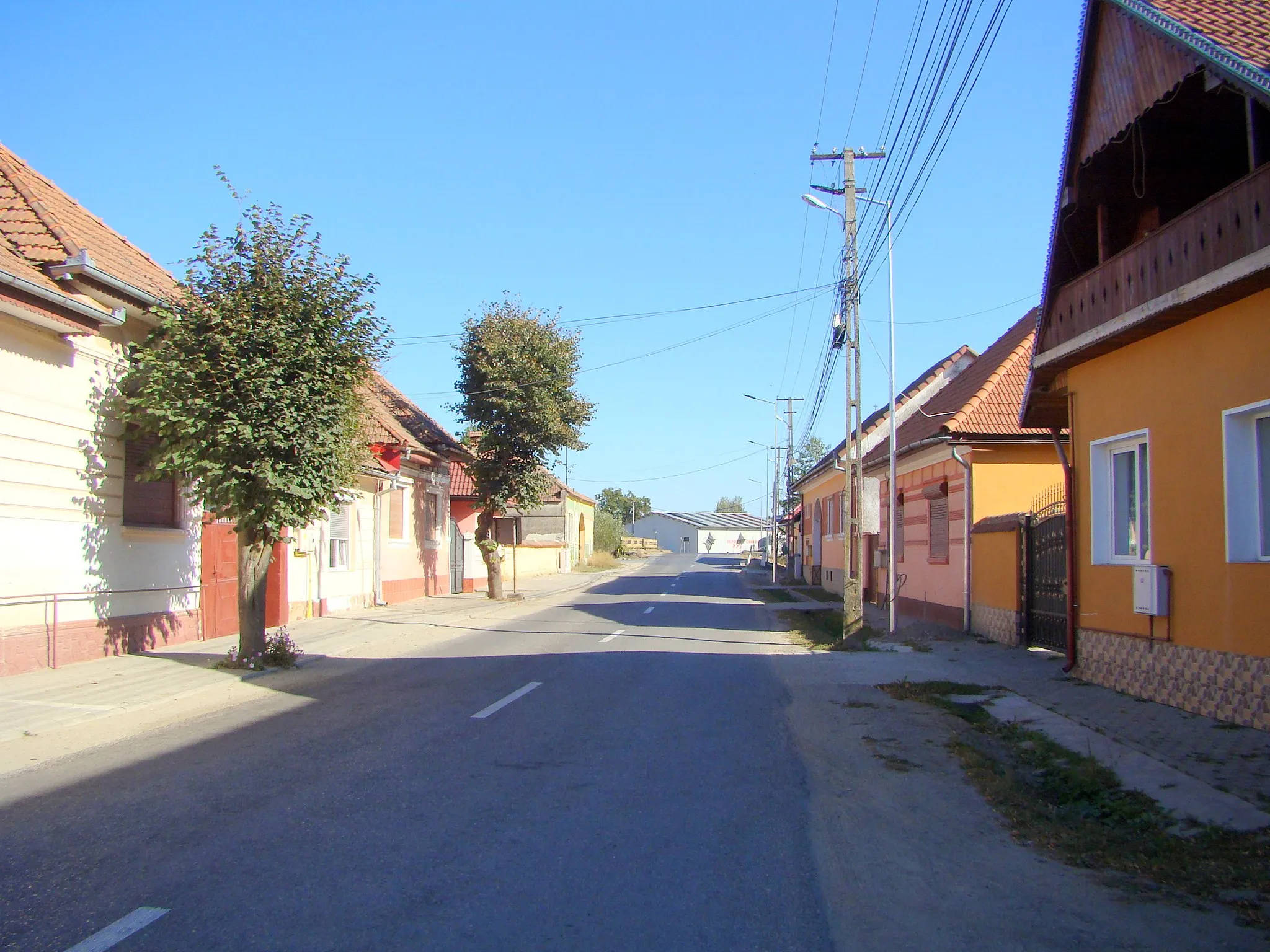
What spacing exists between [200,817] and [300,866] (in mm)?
1254

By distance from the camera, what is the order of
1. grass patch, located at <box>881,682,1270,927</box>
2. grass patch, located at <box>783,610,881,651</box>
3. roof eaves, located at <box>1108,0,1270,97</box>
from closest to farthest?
1. grass patch, located at <box>881,682,1270,927</box>
2. roof eaves, located at <box>1108,0,1270,97</box>
3. grass patch, located at <box>783,610,881,651</box>

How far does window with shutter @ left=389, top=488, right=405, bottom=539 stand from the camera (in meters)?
24.6

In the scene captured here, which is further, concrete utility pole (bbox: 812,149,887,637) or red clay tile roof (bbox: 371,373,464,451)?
red clay tile roof (bbox: 371,373,464,451)

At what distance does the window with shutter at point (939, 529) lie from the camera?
18.5 metres

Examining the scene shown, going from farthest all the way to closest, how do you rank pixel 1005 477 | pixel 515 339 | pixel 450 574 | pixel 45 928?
pixel 450 574 < pixel 515 339 < pixel 1005 477 < pixel 45 928

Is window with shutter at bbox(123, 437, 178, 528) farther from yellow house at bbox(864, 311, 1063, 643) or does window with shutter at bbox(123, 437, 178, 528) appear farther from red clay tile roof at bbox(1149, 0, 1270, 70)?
yellow house at bbox(864, 311, 1063, 643)

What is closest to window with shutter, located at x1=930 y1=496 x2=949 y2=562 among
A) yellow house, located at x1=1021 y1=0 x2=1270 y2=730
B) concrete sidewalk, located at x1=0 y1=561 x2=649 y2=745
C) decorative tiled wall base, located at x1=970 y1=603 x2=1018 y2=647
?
decorative tiled wall base, located at x1=970 y1=603 x2=1018 y2=647

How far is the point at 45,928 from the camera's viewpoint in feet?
13.1

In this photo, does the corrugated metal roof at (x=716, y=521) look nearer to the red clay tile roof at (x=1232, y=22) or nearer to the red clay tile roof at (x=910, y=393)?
the red clay tile roof at (x=910, y=393)

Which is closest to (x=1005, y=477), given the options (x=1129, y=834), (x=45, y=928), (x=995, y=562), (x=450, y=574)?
(x=995, y=562)

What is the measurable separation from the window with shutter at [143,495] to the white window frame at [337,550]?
19.3 ft

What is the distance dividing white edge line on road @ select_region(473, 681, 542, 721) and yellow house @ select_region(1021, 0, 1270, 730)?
6.55 m

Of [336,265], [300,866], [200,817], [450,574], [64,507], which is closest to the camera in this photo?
[300,866]

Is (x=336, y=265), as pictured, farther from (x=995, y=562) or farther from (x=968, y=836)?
(x=995, y=562)
